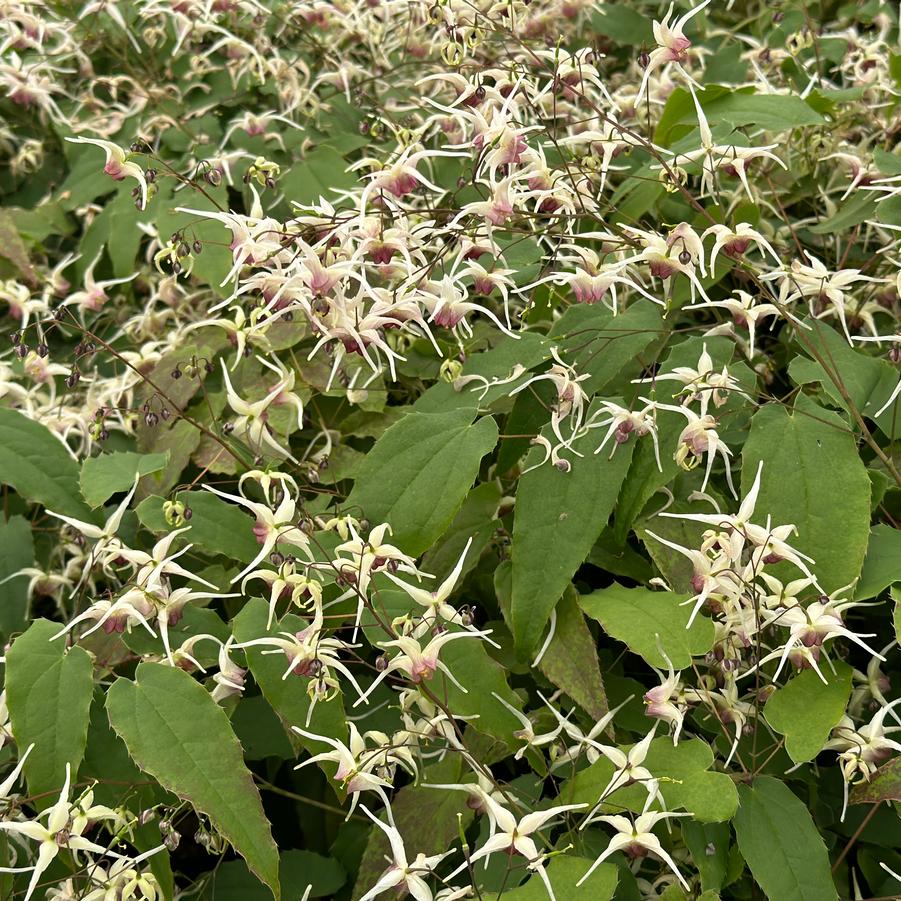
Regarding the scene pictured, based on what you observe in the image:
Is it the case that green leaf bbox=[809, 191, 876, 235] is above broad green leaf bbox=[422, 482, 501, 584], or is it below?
above

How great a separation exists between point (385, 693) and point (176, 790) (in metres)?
0.21

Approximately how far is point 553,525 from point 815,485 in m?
0.20

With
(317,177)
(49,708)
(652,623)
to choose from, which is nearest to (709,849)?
(652,623)

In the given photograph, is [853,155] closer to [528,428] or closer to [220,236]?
[528,428]

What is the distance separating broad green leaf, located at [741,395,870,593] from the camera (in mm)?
786

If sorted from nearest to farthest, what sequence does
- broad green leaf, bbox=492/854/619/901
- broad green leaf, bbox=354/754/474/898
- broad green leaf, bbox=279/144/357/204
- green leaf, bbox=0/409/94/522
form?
broad green leaf, bbox=492/854/619/901, broad green leaf, bbox=354/754/474/898, green leaf, bbox=0/409/94/522, broad green leaf, bbox=279/144/357/204

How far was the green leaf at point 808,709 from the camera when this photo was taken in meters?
0.73

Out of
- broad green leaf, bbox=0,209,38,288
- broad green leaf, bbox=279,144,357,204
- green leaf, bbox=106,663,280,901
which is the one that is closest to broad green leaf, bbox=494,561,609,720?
green leaf, bbox=106,663,280,901

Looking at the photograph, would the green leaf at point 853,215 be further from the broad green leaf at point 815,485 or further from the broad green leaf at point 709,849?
the broad green leaf at point 709,849

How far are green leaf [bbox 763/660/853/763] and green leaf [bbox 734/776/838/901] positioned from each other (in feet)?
0.16

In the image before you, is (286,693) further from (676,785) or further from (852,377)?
(852,377)

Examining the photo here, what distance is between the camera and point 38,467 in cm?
98

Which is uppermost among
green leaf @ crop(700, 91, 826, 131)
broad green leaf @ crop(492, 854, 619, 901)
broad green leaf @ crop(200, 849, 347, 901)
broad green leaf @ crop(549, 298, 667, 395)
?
green leaf @ crop(700, 91, 826, 131)

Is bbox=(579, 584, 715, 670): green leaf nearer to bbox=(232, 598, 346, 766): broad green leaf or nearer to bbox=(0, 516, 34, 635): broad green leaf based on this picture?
bbox=(232, 598, 346, 766): broad green leaf
